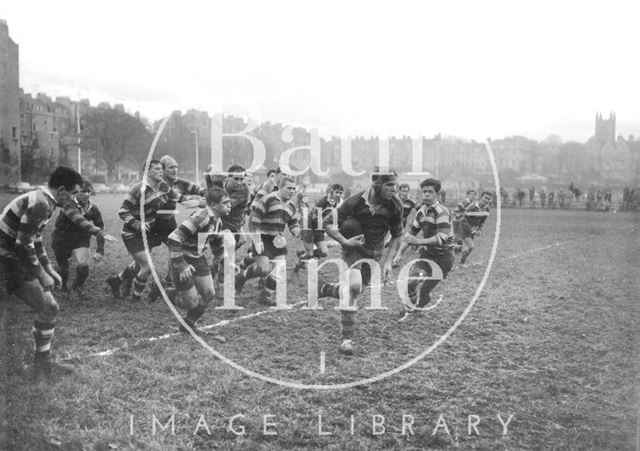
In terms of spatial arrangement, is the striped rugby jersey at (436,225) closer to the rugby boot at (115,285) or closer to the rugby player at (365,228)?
the rugby player at (365,228)

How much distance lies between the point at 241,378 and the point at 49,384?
1572mm

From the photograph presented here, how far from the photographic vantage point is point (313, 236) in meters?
9.88

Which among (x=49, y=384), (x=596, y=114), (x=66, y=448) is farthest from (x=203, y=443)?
(x=596, y=114)

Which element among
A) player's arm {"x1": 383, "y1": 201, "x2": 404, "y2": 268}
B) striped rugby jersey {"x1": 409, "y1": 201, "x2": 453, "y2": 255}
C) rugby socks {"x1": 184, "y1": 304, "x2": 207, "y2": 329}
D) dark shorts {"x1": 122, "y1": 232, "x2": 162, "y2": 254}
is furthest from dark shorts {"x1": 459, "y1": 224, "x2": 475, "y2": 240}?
rugby socks {"x1": 184, "y1": 304, "x2": 207, "y2": 329}

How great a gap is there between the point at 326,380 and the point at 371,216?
2.07 m

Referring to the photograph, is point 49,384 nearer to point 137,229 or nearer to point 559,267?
point 137,229

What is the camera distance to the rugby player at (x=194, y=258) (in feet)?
18.2

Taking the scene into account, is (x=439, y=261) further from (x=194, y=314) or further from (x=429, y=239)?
(x=194, y=314)

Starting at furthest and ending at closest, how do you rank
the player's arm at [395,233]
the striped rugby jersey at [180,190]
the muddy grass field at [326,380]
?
the striped rugby jersey at [180,190] < the player's arm at [395,233] < the muddy grass field at [326,380]

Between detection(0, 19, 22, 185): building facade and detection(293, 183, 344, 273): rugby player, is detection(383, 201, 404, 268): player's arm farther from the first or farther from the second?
detection(0, 19, 22, 185): building facade

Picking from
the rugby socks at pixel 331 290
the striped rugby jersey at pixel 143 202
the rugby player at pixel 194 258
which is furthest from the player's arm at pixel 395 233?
the striped rugby jersey at pixel 143 202

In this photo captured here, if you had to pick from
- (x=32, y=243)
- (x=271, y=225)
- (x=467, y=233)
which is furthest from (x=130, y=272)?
(x=467, y=233)

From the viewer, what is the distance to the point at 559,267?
1133 centimetres

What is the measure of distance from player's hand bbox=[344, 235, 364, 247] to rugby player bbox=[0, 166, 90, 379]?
2.77 metres
